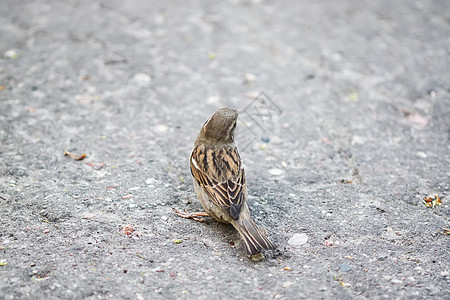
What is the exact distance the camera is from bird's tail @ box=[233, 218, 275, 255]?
11.1 feet

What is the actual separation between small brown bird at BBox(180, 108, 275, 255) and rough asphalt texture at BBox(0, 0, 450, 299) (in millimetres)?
169

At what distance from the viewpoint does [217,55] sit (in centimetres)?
655

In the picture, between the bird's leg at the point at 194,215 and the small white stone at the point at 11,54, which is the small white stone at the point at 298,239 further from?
the small white stone at the point at 11,54

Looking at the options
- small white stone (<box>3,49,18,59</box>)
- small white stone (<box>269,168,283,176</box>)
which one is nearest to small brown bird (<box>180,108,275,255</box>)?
small white stone (<box>269,168,283,176</box>)

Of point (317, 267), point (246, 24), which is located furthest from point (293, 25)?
point (317, 267)

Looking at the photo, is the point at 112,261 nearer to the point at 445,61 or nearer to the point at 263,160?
the point at 263,160

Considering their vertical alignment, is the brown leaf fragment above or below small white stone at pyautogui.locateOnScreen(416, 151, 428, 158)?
below

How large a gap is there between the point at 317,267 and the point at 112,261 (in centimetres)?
145

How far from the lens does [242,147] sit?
5.02m

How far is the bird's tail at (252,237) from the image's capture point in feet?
11.1

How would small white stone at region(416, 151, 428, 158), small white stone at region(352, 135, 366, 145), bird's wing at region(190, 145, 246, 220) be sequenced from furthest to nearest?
small white stone at region(352, 135, 366, 145)
small white stone at region(416, 151, 428, 158)
bird's wing at region(190, 145, 246, 220)

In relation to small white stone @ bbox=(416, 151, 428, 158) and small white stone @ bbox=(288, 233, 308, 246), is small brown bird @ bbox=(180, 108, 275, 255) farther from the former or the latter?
small white stone @ bbox=(416, 151, 428, 158)

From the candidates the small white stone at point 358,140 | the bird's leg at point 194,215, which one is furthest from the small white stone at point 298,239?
the small white stone at point 358,140

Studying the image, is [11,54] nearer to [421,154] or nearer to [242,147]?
[242,147]
